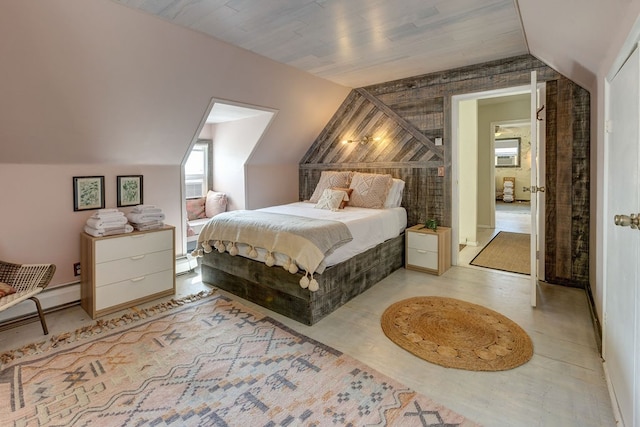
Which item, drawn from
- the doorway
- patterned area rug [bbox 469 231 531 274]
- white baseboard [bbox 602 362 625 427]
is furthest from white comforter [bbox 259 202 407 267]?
white baseboard [bbox 602 362 625 427]

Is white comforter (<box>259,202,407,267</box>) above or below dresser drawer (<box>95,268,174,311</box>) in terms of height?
above

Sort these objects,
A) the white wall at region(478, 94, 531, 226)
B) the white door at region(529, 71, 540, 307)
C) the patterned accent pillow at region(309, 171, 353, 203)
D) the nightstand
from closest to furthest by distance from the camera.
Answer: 1. the white door at region(529, 71, 540, 307)
2. the nightstand
3. the patterned accent pillow at region(309, 171, 353, 203)
4. the white wall at region(478, 94, 531, 226)

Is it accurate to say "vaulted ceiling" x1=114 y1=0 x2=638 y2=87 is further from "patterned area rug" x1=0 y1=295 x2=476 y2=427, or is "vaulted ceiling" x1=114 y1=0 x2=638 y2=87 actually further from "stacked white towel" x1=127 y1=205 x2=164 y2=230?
"patterned area rug" x1=0 y1=295 x2=476 y2=427

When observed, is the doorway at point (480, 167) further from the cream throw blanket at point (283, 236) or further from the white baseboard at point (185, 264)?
the white baseboard at point (185, 264)

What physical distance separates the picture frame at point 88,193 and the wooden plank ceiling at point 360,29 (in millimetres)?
1698

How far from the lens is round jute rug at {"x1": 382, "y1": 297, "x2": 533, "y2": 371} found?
215 centimetres

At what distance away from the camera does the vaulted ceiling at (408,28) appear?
2.16m

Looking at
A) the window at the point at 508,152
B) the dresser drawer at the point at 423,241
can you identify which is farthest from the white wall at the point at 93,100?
the window at the point at 508,152

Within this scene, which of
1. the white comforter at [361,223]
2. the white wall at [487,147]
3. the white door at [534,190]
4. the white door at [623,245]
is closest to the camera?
the white door at [623,245]

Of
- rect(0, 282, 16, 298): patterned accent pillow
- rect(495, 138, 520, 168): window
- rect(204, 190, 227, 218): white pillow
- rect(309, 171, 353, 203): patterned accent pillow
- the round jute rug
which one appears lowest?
the round jute rug

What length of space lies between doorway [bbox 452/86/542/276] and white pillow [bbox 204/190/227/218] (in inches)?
127

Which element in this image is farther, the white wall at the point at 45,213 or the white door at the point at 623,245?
the white wall at the point at 45,213

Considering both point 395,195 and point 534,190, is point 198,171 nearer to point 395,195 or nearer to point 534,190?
point 395,195

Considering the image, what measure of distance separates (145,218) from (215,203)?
6.15 feet
